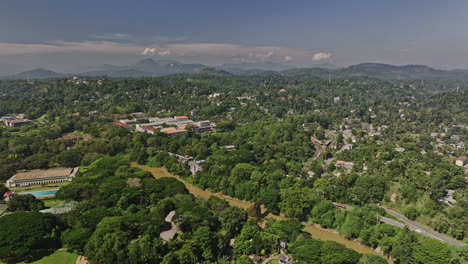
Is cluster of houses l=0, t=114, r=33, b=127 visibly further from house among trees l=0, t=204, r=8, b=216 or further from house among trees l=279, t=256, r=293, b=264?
house among trees l=279, t=256, r=293, b=264

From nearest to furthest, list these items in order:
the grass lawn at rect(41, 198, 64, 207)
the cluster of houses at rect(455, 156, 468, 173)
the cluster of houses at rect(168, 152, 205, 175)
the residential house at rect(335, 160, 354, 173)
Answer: the grass lawn at rect(41, 198, 64, 207), the cluster of houses at rect(168, 152, 205, 175), the residential house at rect(335, 160, 354, 173), the cluster of houses at rect(455, 156, 468, 173)

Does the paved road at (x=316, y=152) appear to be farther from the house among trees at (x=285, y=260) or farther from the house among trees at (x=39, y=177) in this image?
the house among trees at (x=39, y=177)

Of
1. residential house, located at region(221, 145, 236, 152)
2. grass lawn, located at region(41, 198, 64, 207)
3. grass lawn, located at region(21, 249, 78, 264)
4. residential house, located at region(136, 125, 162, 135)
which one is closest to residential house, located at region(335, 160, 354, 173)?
residential house, located at region(221, 145, 236, 152)

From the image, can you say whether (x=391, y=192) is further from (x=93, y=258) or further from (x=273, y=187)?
(x=93, y=258)

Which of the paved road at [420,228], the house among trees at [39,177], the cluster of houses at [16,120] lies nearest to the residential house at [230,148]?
the house among trees at [39,177]

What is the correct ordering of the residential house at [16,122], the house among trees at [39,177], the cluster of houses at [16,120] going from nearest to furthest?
1. the house among trees at [39,177]
2. the residential house at [16,122]
3. the cluster of houses at [16,120]

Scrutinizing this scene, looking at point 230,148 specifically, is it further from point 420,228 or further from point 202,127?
point 420,228

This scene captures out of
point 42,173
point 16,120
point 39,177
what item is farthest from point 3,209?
point 16,120
